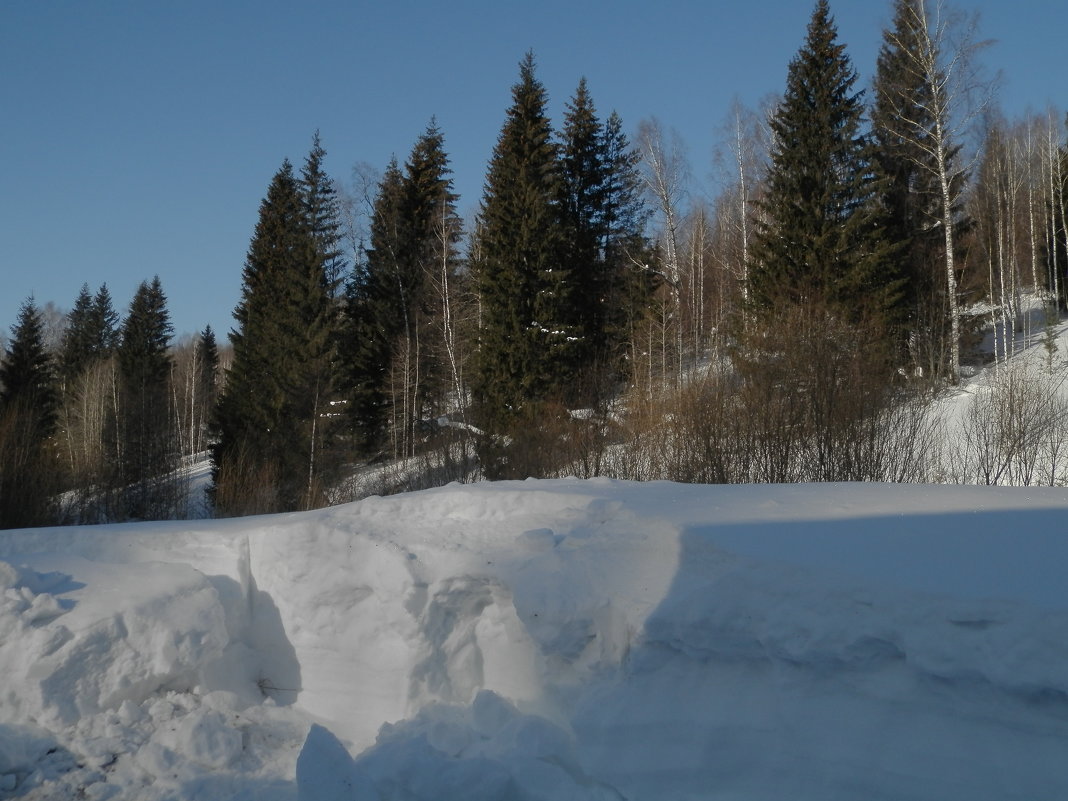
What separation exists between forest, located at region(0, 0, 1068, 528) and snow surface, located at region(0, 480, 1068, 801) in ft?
22.5

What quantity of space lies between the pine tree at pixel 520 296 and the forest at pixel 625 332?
9 cm

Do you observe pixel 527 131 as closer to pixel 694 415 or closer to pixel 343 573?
pixel 694 415

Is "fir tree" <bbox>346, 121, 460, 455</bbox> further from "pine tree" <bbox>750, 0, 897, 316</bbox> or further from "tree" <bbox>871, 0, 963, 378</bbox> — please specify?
"tree" <bbox>871, 0, 963, 378</bbox>

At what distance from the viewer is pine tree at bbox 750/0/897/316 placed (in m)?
21.4

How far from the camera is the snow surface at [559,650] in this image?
3855 mm

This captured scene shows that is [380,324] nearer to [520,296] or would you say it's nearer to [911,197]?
[520,296]

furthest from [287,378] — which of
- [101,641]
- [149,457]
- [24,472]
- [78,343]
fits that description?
[78,343]

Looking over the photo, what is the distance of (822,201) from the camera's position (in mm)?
22234

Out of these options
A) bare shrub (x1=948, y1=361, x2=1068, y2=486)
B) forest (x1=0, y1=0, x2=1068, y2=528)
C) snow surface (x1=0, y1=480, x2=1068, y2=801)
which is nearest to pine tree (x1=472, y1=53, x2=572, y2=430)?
forest (x1=0, y1=0, x2=1068, y2=528)

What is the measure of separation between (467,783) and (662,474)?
9.94 m

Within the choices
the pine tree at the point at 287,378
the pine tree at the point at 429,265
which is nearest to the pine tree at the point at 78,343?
the pine tree at the point at 287,378

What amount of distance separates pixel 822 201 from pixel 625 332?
8.31 metres

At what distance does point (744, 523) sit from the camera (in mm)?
5285

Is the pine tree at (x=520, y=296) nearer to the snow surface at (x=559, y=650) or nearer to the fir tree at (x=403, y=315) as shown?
the fir tree at (x=403, y=315)
